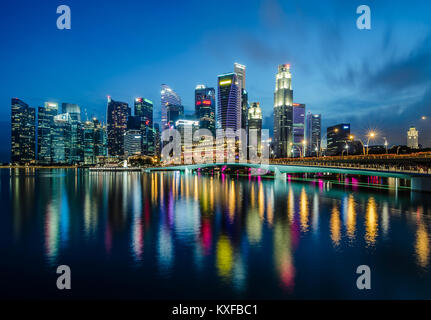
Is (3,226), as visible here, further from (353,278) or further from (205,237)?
(353,278)

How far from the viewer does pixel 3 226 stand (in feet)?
88.6

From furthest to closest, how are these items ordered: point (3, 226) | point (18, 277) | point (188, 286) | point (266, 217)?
point (266, 217)
point (3, 226)
point (18, 277)
point (188, 286)

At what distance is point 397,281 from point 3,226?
31.5 meters

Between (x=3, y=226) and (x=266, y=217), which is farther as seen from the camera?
(x=266, y=217)

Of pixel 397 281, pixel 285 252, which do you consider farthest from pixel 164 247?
pixel 397 281

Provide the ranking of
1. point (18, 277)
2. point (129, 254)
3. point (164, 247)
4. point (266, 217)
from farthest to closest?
point (266, 217) < point (164, 247) < point (129, 254) < point (18, 277)

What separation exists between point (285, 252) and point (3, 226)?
2587 centimetres
